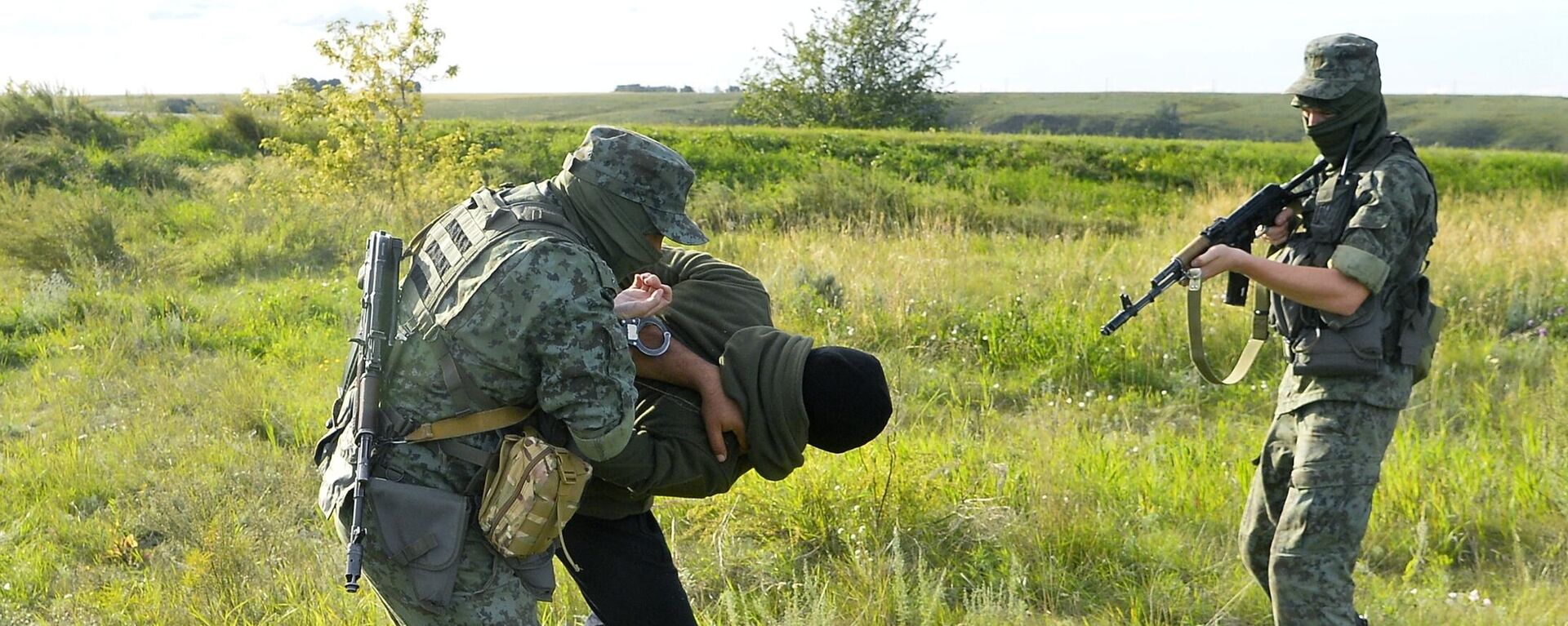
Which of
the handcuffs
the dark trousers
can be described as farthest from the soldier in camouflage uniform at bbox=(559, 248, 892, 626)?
the handcuffs

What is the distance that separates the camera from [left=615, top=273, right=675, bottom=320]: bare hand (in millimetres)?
2457

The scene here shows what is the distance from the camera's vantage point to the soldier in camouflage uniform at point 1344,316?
3.11 m

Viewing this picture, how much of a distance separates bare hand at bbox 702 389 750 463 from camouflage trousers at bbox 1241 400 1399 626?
1619 mm

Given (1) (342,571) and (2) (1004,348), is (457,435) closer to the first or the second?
(1) (342,571)

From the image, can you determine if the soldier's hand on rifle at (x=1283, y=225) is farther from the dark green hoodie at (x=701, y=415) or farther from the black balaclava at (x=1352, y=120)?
the dark green hoodie at (x=701, y=415)

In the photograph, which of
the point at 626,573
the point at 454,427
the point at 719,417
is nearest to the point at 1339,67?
the point at 719,417

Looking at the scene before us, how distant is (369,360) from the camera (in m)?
2.38

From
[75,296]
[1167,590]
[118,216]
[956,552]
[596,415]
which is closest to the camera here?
[596,415]

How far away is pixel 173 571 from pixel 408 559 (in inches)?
85.6

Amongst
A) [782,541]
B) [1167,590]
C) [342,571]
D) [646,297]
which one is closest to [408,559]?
[646,297]

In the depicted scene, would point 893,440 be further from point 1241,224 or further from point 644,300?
point 644,300

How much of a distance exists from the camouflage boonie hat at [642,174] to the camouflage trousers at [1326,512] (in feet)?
6.11

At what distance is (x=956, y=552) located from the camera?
4203mm

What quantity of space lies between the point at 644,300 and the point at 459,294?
39 cm
